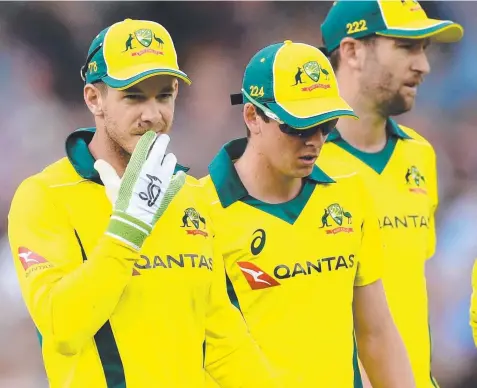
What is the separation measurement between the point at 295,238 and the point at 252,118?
49 centimetres

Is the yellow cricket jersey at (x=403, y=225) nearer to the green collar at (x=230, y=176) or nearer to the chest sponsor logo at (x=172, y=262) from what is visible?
the green collar at (x=230, y=176)

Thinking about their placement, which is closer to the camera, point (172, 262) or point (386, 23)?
point (172, 262)

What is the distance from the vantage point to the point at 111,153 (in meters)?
3.71

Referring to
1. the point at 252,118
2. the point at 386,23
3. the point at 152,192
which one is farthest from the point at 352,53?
the point at 152,192

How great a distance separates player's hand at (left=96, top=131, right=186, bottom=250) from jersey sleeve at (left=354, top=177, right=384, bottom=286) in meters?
1.14

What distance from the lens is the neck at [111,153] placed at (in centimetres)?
370

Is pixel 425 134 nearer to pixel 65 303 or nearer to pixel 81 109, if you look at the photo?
pixel 81 109

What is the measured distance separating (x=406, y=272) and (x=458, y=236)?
3.09 meters

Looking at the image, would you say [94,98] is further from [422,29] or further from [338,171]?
[422,29]

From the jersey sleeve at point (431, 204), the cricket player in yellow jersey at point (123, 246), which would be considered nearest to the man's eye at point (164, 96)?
the cricket player in yellow jersey at point (123, 246)

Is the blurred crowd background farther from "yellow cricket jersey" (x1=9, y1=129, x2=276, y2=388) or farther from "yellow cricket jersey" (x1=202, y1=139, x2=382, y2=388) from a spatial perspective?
"yellow cricket jersey" (x1=9, y1=129, x2=276, y2=388)

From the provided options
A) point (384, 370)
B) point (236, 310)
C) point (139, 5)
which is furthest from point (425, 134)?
point (236, 310)

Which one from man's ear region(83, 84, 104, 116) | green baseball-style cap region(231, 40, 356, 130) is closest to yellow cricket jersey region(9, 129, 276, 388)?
man's ear region(83, 84, 104, 116)

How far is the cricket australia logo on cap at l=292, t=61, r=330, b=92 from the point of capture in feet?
13.9
